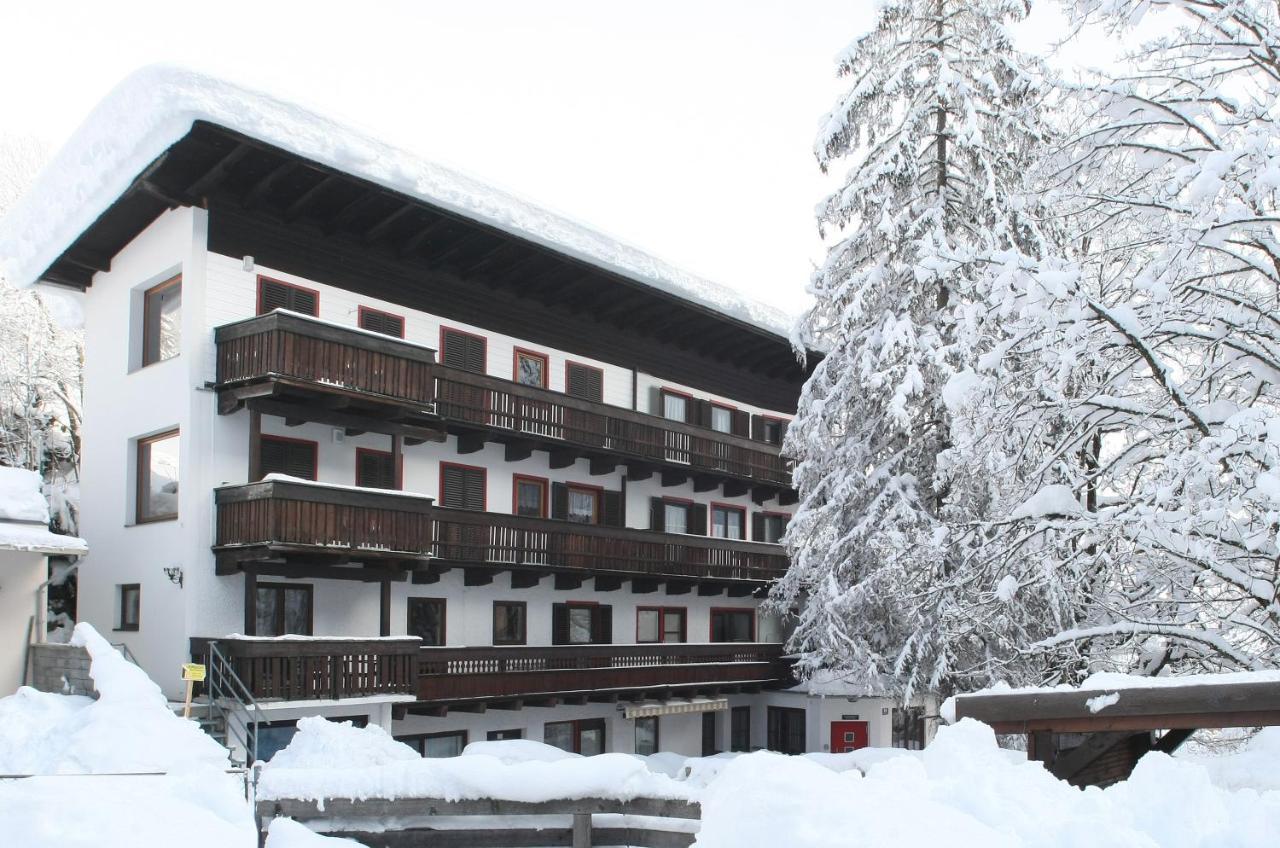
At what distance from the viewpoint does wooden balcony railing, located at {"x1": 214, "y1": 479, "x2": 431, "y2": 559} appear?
2067cm

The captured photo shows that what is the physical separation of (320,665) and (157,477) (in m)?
5.48

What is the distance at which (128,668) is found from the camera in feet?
60.2

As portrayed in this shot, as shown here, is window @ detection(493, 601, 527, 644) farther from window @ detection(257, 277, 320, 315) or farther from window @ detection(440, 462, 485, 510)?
window @ detection(257, 277, 320, 315)

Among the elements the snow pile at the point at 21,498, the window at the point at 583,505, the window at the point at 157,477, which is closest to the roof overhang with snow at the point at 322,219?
the window at the point at 583,505

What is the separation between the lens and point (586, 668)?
2809 cm

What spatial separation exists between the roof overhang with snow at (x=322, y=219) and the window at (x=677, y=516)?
4.54 meters

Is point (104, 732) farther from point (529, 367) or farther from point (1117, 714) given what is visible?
point (529, 367)

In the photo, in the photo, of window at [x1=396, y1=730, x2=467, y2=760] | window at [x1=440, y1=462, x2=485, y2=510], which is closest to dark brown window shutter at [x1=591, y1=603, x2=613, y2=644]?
window at [x1=440, y1=462, x2=485, y2=510]

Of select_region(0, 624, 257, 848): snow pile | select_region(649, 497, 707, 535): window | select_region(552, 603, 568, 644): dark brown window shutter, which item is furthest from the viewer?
select_region(649, 497, 707, 535): window

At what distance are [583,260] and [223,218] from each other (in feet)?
28.0

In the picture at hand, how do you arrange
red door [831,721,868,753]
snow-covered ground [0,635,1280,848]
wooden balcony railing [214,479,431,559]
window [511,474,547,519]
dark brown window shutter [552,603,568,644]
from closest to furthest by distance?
snow-covered ground [0,635,1280,848] < wooden balcony railing [214,479,431,559] < window [511,474,547,519] < dark brown window shutter [552,603,568,644] < red door [831,721,868,753]

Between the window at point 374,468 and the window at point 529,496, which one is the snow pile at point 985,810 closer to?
the window at point 374,468

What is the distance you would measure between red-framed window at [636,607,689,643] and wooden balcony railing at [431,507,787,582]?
1.82 m

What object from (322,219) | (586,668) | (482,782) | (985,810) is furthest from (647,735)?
(985,810)
